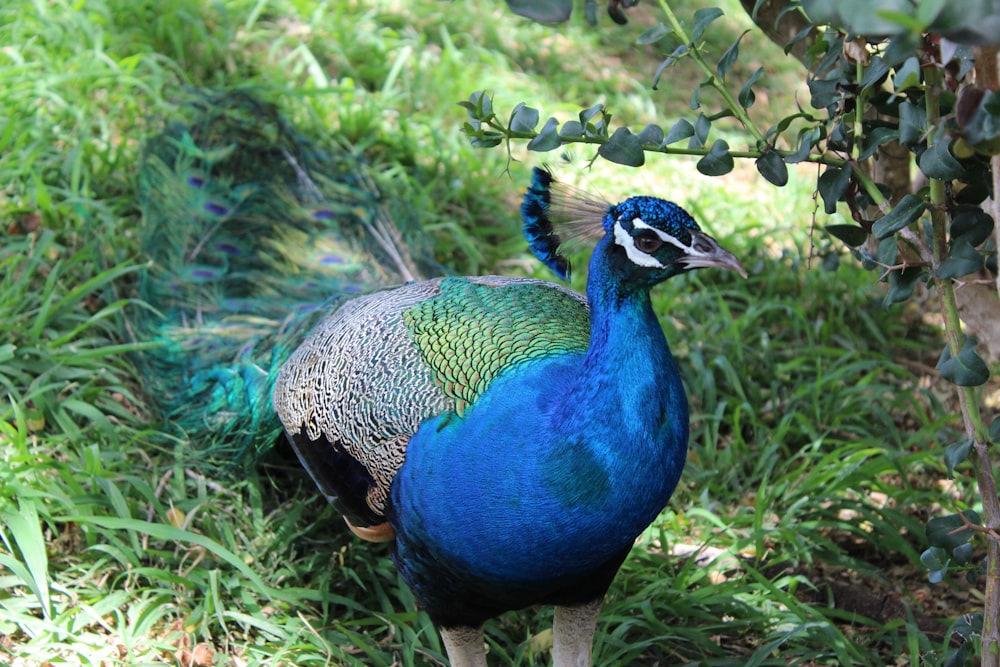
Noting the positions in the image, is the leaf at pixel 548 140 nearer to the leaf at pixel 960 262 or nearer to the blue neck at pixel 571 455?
the blue neck at pixel 571 455

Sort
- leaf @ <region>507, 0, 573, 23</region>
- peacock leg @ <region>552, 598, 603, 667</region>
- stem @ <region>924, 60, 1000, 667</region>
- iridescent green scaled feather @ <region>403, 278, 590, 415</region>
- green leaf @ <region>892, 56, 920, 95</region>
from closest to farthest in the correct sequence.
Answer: leaf @ <region>507, 0, 573, 23</region> < green leaf @ <region>892, 56, 920, 95</region> < stem @ <region>924, 60, 1000, 667</region> < iridescent green scaled feather @ <region>403, 278, 590, 415</region> < peacock leg @ <region>552, 598, 603, 667</region>

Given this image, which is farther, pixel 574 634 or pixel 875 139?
pixel 574 634

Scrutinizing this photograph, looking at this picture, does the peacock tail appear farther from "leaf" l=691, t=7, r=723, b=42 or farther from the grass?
"leaf" l=691, t=7, r=723, b=42

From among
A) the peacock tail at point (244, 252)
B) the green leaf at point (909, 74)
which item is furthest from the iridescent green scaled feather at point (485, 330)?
the green leaf at point (909, 74)

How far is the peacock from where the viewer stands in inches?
69.7

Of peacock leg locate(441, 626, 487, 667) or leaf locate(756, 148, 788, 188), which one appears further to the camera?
peacock leg locate(441, 626, 487, 667)

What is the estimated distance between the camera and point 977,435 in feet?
5.38

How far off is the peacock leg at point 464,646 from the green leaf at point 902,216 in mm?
1138

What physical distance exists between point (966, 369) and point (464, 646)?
3.78 feet

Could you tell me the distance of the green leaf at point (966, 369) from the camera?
152 centimetres

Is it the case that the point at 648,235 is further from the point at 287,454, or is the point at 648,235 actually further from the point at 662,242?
the point at 287,454

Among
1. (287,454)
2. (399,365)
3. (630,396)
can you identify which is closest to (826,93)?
(630,396)

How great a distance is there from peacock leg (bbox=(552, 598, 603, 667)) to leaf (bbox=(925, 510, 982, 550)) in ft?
2.26

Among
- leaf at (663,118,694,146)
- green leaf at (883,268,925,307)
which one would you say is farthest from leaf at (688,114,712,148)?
green leaf at (883,268,925,307)
